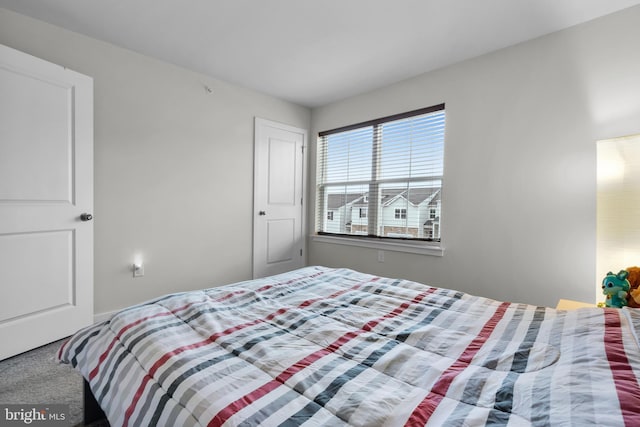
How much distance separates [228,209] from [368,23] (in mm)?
2196

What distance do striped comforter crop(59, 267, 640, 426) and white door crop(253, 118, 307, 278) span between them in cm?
218

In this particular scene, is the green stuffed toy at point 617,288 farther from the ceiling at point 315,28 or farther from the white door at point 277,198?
the white door at point 277,198

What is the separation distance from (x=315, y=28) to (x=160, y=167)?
1822 millimetres

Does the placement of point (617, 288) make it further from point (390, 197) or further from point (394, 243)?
point (390, 197)

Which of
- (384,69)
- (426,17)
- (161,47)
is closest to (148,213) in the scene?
(161,47)

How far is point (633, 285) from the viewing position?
5.30 ft

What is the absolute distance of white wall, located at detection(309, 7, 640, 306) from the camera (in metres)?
2.09

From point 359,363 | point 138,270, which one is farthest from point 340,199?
point 359,363

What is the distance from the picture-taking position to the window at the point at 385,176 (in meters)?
3.00

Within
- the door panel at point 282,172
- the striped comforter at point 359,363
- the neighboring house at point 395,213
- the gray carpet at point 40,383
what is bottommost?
the gray carpet at point 40,383

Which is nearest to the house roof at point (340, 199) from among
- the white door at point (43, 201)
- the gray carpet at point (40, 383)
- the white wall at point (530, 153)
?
the white wall at point (530, 153)

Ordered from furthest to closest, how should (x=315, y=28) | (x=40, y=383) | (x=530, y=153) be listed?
(x=530, y=153) → (x=315, y=28) → (x=40, y=383)

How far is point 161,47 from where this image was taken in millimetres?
2588

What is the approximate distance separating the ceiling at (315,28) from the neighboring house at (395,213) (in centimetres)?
122
